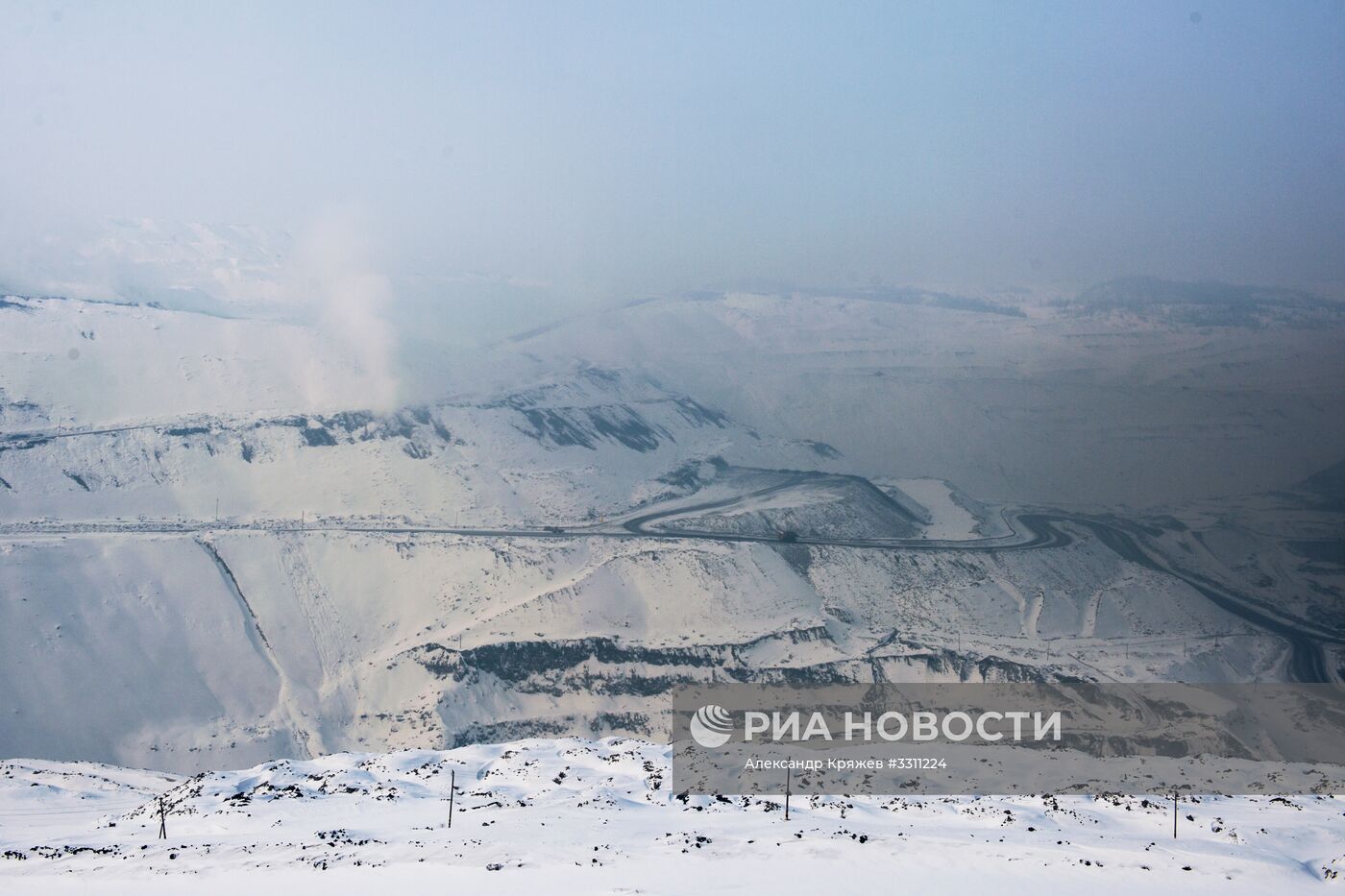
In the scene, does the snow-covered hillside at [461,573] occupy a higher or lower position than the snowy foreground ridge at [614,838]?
higher

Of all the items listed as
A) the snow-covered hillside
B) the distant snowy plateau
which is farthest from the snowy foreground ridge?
the snow-covered hillside

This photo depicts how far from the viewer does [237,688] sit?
60.6 metres

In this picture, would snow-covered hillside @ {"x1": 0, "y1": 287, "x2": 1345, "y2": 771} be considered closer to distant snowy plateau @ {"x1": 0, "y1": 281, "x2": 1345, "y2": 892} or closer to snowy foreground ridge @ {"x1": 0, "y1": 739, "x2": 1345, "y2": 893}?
distant snowy plateau @ {"x1": 0, "y1": 281, "x2": 1345, "y2": 892}

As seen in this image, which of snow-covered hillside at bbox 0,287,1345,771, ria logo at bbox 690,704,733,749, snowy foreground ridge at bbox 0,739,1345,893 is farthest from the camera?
snow-covered hillside at bbox 0,287,1345,771

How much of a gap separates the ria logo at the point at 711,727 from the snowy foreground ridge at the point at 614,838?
22.7 feet

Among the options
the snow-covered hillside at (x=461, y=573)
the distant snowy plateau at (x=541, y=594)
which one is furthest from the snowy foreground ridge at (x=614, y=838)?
the snow-covered hillside at (x=461, y=573)

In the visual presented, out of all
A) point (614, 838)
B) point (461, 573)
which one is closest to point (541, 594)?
point (461, 573)

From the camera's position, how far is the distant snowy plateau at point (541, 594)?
2794 centimetres

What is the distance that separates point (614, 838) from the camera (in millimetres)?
26594

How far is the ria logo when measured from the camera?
43656 millimetres

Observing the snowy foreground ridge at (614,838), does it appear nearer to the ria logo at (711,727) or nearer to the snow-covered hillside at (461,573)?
the ria logo at (711,727)

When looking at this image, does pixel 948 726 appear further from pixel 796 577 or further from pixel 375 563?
pixel 375 563

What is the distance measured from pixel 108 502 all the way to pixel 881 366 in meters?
103

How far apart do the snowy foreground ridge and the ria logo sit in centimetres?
691
